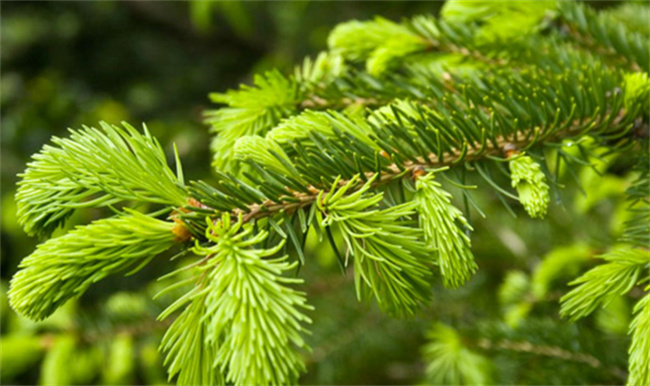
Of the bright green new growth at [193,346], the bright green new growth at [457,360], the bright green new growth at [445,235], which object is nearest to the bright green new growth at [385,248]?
the bright green new growth at [445,235]

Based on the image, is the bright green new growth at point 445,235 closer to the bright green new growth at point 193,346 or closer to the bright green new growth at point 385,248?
the bright green new growth at point 385,248

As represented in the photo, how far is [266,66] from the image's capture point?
211 centimetres

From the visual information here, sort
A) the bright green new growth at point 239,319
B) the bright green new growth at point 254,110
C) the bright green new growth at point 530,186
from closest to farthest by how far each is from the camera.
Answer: the bright green new growth at point 239,319 < the bright green new growth at point 530,186 < the bright green new growth at point 254,110

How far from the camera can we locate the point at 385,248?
1.56ft

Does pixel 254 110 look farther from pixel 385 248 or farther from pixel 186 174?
pixel 186 174

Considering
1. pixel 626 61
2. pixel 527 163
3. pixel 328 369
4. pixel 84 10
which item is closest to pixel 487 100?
pixel 527 163

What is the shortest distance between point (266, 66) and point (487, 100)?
163cm

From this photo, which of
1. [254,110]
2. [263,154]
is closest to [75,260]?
[263,154]

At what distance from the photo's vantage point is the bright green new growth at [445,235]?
475 mm

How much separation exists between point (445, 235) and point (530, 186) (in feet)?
0.36

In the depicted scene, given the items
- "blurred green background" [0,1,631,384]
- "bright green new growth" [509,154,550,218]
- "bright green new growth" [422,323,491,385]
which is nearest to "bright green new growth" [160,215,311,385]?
"bright green new growth" [509,154,550,218]

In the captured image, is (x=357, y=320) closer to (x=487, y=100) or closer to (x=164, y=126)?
(x=487, y=100)

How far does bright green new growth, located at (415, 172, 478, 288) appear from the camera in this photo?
1.56 ft

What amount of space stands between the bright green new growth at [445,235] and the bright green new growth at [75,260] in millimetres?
235
